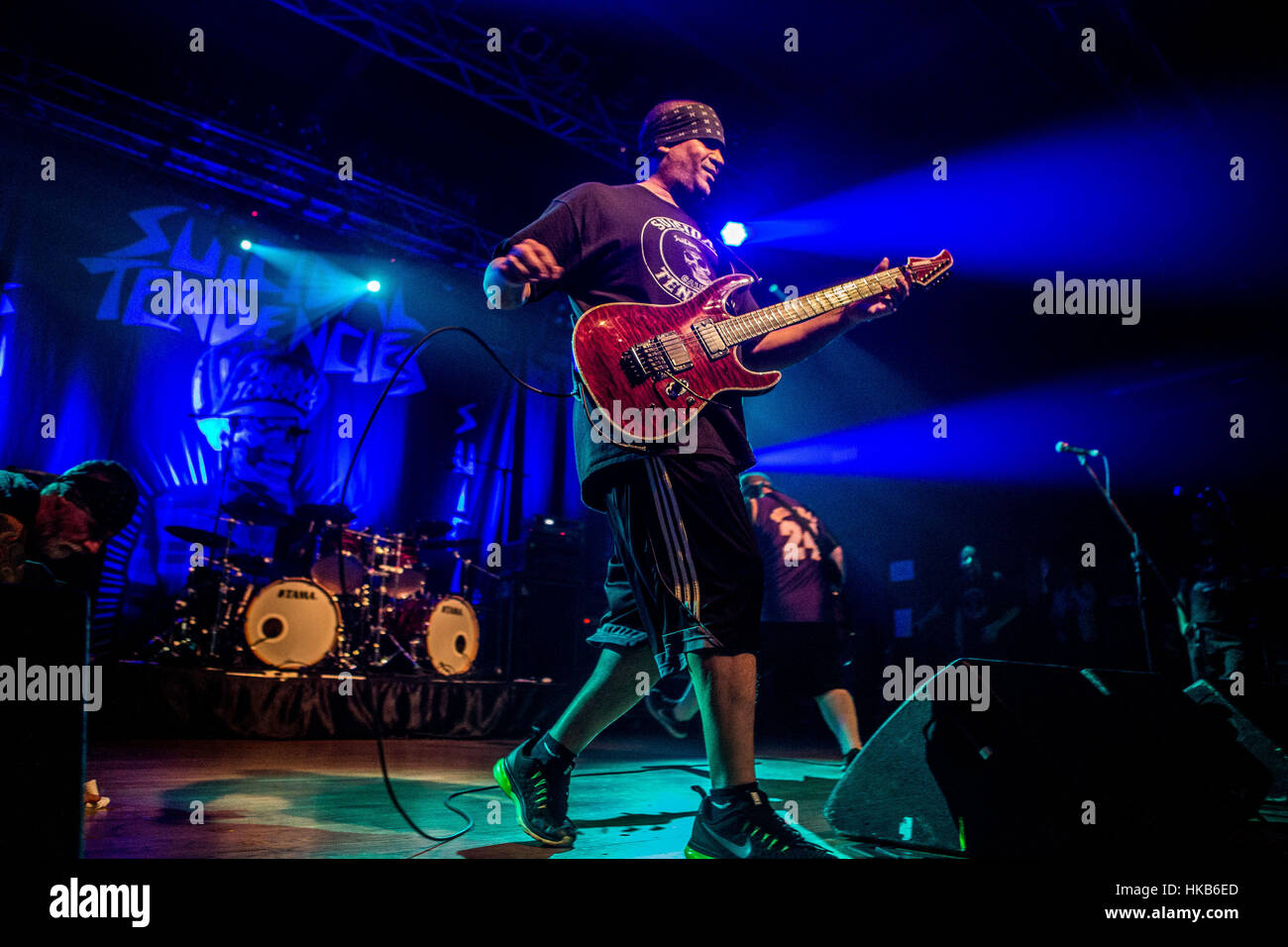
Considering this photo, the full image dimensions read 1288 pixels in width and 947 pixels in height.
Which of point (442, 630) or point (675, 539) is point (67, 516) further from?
point (442, 630)

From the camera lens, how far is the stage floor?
1.93 m

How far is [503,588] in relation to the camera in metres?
8.65

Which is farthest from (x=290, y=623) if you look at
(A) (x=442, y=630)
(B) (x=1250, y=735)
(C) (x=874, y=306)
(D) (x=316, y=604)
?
(B) (x=1250, y=735)

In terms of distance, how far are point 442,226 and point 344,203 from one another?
1177 mm

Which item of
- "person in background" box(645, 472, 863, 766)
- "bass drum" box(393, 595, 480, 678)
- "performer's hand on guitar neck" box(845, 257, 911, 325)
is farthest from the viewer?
"bass drum" box(393, 595, 480, 678)

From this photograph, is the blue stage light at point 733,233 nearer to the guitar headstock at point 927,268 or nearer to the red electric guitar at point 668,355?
the guitar headstock at point 927,268

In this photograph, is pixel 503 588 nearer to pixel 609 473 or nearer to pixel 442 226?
pixel 442 226

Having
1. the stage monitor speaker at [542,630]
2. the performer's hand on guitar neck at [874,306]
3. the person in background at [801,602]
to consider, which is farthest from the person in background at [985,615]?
the performer's hand on guitar neck at [874,306]

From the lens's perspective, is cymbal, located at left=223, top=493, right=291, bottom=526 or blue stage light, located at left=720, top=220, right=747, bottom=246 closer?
cymbal, located at left=223, top=493, right=291, bottom=526

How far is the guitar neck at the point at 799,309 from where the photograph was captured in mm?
2084

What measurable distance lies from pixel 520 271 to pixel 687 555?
0.86 metres

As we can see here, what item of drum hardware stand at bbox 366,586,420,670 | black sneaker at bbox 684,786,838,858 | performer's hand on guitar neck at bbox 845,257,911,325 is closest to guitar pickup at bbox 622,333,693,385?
performer's hand on guitar neck at bbox 845,257,911,325

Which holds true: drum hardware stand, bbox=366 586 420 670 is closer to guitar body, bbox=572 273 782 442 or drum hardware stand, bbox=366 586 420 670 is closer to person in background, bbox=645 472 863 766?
person in background, bbox=645 472 863 766

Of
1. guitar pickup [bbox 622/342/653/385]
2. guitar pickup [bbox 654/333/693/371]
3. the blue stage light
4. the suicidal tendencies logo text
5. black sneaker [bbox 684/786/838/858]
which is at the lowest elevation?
black sneaker [bbox 684/786/838/858]
